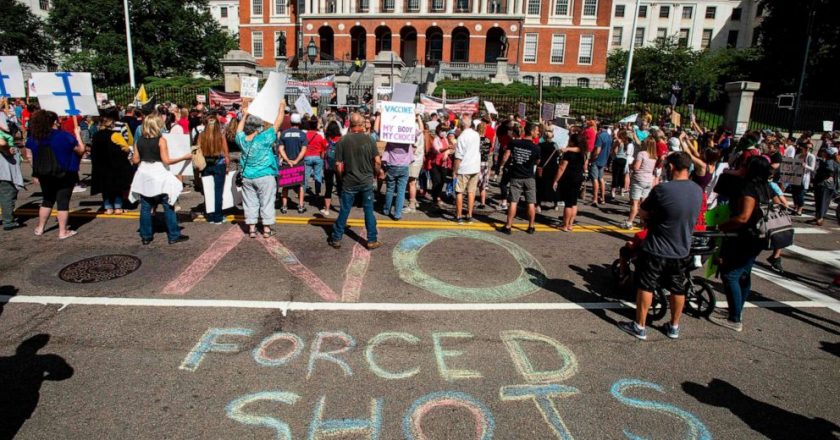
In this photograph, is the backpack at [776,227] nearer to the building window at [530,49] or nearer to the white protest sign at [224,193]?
the white protest sign at [224,193]

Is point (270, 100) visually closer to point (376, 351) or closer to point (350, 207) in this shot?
point (350, 207)

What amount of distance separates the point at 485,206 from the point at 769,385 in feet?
23.2

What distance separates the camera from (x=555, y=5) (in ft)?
174

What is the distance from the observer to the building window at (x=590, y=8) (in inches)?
2074

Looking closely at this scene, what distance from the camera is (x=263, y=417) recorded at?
3.51 m

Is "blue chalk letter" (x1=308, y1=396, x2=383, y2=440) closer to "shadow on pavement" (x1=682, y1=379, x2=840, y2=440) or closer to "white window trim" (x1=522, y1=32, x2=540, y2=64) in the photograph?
"shadow on pavement" (x1=682, y1=379, x2=840, y2=440)

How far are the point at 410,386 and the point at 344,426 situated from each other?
2.24ft

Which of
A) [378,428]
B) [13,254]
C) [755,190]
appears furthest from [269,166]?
[755,190]

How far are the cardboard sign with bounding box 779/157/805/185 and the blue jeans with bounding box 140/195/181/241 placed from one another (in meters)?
12.8

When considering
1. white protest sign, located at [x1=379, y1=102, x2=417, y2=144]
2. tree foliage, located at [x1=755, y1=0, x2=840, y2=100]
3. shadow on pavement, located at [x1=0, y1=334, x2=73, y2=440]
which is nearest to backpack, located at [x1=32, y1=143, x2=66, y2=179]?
shadow on pavement, located at [x1=0, y1=334, x2=73, y2=440]

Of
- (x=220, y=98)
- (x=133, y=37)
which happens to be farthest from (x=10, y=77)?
(x=133, y=37)

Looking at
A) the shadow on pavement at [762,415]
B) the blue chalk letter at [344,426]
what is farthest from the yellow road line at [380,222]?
the blue chalk letter at [344,426]

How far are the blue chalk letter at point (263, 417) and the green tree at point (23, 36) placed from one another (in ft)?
205

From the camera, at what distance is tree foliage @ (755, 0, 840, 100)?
1378 inches
